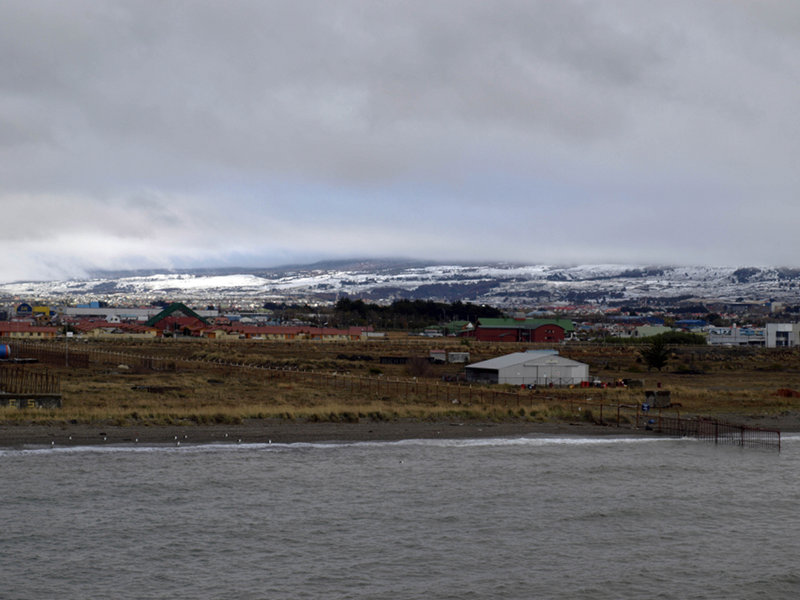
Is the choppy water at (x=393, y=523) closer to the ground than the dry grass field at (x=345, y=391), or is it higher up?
closer to the ground

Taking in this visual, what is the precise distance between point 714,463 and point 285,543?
14.4 meters

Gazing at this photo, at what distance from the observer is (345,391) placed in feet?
134

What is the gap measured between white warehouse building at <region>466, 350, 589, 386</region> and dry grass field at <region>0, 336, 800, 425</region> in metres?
2.16

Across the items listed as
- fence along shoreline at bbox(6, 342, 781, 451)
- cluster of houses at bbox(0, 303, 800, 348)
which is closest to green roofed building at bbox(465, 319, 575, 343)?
cluster of houses at bbox(0, 303, 800, 348)

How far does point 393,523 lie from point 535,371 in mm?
28376

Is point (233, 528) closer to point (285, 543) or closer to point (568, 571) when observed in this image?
point (285, 543)

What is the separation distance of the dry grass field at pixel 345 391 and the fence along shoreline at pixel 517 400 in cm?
12

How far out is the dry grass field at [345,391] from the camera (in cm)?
3184

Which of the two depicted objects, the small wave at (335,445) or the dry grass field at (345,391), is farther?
the dry grass field at (345,391)

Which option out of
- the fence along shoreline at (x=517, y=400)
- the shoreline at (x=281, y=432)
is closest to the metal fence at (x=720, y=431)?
the fence along shoreline at (x=517, y=400)

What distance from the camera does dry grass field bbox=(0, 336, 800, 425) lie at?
31.8m

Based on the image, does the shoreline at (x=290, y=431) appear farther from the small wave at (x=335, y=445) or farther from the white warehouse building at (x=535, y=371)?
the white warehouse building at (x=535, y=371)

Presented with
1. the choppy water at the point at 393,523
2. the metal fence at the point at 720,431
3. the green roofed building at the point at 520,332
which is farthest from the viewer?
the green roofed building at the point at 520,332

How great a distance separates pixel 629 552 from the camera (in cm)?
1817
